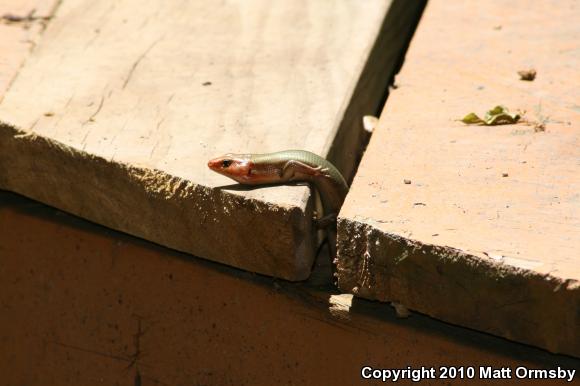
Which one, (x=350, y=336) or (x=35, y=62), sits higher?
(x=35, y=62)

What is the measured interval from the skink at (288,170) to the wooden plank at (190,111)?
27 millimetres

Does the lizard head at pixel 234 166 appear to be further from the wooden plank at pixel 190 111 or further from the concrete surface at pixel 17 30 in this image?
the concrete surface at pixel 17 30

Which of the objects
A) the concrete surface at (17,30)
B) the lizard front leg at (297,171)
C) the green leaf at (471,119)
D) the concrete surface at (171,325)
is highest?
the green leaf at (471,119)

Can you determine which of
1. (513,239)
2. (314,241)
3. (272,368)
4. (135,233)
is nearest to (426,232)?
(513,239)

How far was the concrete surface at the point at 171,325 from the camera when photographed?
2002mm

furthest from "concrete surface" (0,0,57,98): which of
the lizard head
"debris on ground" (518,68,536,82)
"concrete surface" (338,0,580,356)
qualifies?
"debris on ground" (518,68,536,82)

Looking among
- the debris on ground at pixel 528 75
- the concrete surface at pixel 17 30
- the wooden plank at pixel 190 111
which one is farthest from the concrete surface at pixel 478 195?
the concrete surface at pixel 17 30

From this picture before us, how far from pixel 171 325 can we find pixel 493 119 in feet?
2.88

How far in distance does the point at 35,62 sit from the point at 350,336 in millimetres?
1170

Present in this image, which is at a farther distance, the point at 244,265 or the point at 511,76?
the point at 511,76

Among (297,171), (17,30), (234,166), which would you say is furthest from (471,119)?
(17,30)

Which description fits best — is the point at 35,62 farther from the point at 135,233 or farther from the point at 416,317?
the point at 416,317

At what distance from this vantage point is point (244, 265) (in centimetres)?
202

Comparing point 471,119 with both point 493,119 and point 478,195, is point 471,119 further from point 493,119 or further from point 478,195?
point 478,195
